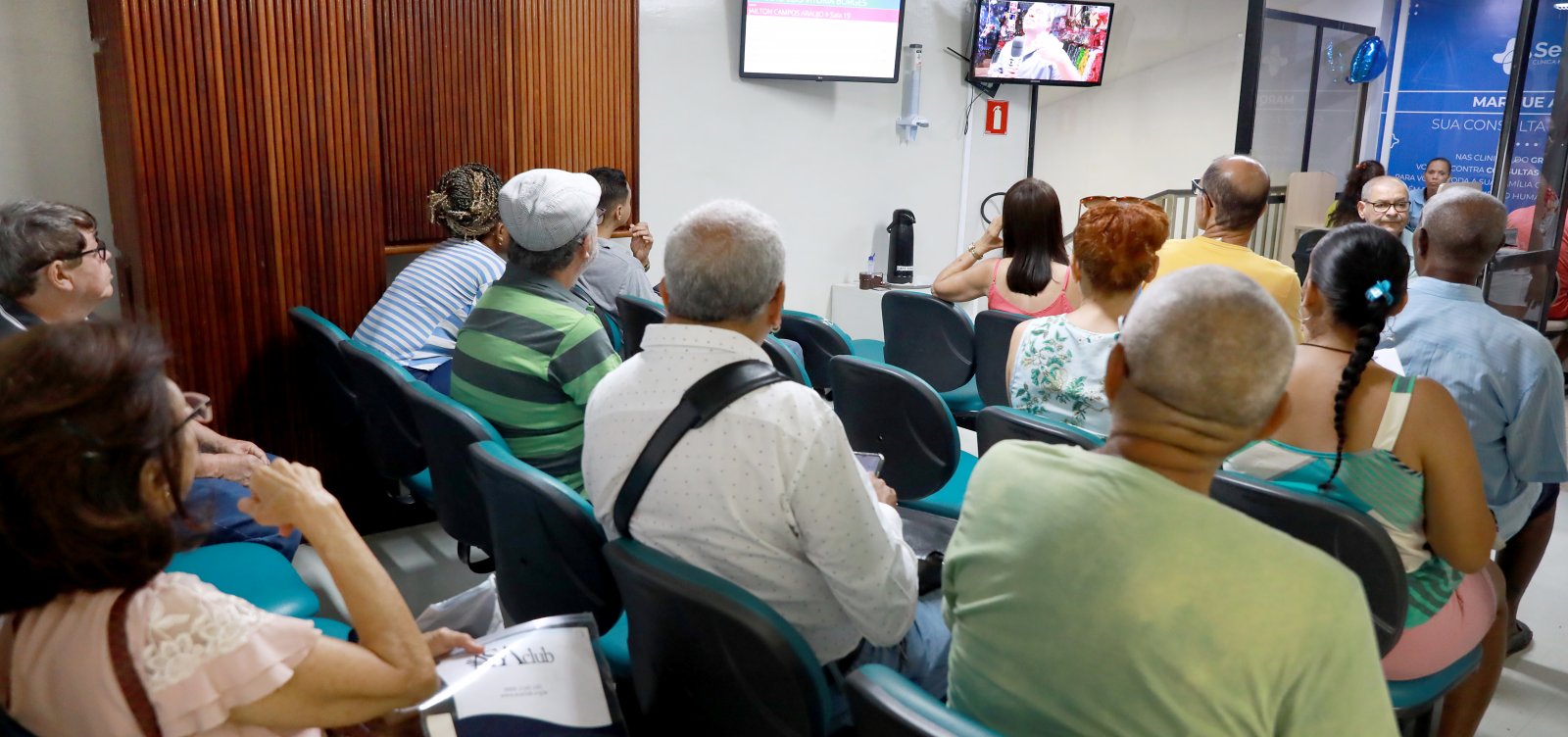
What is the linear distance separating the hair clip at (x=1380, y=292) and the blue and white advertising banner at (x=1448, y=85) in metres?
6.97

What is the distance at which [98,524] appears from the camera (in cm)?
109

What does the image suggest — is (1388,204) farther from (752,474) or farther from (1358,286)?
(752,474)

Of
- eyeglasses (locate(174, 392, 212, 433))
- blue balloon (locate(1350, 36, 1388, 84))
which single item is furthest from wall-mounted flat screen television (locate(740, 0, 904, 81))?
eyeglasses (locate(174, 392, 212, 433))

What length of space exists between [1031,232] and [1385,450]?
1.86 m

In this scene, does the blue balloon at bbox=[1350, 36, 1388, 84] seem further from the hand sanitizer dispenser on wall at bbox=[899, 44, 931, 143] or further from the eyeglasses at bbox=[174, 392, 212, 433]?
the eyeglasses at bbox=[174, 392, 212, 433]

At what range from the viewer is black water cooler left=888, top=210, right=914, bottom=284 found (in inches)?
234

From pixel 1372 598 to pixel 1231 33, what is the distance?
7879 millimetres

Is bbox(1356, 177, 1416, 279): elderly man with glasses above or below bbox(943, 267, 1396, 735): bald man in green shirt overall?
above

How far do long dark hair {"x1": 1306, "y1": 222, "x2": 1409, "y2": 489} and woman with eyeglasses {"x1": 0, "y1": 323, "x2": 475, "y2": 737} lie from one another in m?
1.71

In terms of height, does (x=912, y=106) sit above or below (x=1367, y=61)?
below

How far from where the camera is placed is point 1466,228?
2.53m

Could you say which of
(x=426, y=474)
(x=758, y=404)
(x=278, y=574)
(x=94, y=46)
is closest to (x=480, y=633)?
(x=278, y=574)

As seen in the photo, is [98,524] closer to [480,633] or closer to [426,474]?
[480,633]

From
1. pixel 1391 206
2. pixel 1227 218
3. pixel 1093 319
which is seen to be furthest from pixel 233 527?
pixel 1391 206
